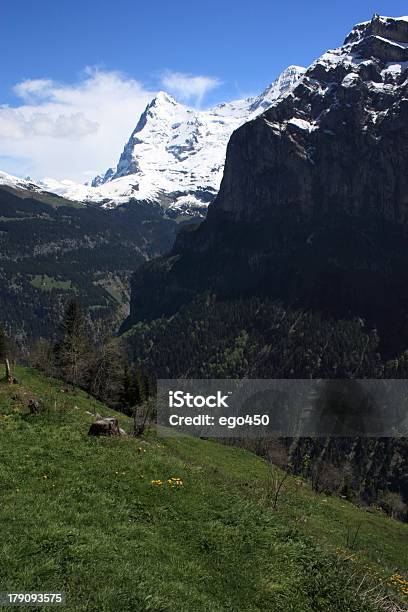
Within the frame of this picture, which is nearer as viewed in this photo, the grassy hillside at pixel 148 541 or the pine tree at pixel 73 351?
the grassy hillside at pixel 148 541

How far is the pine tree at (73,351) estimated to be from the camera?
234 ft

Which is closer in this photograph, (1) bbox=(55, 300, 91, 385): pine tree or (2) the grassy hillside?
(2) the grassy hillside

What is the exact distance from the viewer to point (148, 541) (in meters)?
16.8

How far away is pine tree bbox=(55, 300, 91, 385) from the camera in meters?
71.4

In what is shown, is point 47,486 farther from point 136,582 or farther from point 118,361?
point 118,361

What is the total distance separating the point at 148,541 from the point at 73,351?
5900 centimetres

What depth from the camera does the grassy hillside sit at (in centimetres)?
1403

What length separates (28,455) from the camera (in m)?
22.5

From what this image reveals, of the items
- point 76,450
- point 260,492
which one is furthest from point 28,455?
point 260,492

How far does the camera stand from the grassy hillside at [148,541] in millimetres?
14031

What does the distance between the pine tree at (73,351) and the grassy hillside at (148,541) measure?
46295 millimetres

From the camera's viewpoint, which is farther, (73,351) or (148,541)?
(73,351)

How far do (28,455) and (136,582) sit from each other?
10.6m

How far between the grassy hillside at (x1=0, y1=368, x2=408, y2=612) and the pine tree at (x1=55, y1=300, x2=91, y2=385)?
4629 centimetres
